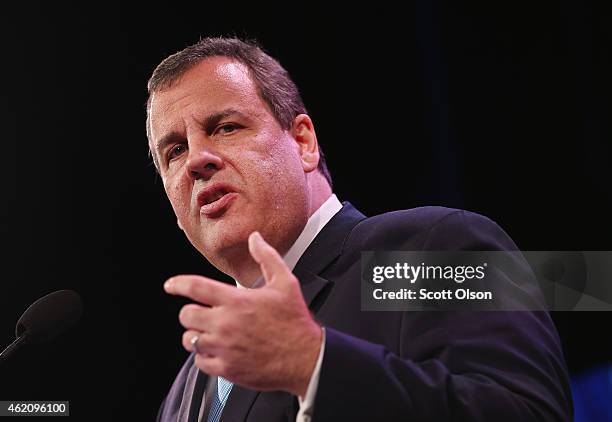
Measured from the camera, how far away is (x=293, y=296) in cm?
112

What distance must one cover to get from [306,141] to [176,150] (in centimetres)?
37

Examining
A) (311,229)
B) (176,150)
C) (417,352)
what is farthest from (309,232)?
(417,352)

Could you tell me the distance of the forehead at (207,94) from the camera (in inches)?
77.4

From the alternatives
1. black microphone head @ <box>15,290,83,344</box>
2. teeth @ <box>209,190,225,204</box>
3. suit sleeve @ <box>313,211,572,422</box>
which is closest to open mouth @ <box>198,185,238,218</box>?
teeth @ <box>209,190,225,204</box>

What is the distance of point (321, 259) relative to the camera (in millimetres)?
1704

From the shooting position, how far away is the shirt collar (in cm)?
186

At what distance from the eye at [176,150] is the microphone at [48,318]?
0.46 metres

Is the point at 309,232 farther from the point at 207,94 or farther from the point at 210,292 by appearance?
the point at 210,292

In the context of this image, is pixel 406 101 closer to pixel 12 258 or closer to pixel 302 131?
pixel 302 131

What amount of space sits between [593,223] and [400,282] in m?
1.03

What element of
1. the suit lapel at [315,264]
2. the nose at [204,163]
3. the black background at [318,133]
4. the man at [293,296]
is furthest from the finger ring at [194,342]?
the black background at [318,133]

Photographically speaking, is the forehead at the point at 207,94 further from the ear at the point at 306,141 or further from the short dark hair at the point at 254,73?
the ear at the point at 306,141

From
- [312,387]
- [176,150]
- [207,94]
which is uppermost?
[207,94]

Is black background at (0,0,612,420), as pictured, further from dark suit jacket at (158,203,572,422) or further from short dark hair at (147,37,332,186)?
dark suit jacket at (158,203,572,422)
